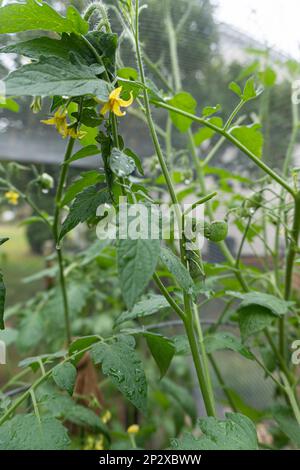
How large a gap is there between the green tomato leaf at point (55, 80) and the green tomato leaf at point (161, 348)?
240 millimetres

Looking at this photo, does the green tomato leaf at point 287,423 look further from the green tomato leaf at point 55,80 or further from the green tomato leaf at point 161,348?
the green tomato leaf at point 55,80

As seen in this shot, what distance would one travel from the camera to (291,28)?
0.85 metres

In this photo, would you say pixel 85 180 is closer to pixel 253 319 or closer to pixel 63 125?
pixel 63 125

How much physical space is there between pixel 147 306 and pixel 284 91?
0.95 metres

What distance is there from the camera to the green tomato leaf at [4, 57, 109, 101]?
267mm

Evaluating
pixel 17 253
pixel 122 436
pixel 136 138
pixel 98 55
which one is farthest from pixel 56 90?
pixel 17 253

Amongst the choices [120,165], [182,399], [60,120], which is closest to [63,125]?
[60,120]

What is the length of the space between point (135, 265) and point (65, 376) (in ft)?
0.63

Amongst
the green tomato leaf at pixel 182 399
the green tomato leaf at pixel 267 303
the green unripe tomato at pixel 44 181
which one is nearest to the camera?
the green tomato leaf at pixel 267 303

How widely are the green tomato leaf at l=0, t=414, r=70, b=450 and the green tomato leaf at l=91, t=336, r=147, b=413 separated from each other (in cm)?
6

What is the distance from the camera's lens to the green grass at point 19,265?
4.51 feet

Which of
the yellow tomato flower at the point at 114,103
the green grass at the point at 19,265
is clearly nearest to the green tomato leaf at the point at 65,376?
the yellow tomato flower at the point at 114,103

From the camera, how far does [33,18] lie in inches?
12.0

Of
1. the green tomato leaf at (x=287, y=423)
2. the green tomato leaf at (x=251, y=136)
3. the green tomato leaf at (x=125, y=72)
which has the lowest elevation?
the green tomato leaf at (x=287, y=423)
